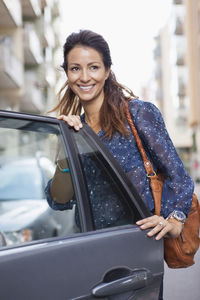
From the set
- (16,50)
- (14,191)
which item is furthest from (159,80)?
(14,191)

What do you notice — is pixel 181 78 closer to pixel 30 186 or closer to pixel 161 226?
pixel 30 186

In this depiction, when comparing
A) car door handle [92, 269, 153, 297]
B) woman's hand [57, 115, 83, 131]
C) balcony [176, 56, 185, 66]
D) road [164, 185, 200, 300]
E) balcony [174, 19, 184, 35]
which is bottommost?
road [164, 185, 200, 300]

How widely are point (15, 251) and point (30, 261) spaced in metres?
0.05

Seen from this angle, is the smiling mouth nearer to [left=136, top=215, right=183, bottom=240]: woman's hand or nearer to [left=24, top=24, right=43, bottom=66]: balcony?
[left=136, top=215, right=183, bottom=240]: woman's hand

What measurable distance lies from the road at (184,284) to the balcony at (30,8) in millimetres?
14986

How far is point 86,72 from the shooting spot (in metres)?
1.84

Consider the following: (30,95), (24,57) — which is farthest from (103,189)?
(24,57)

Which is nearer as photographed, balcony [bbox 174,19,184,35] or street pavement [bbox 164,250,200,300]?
street pavement [bbox 164,250,200,300]

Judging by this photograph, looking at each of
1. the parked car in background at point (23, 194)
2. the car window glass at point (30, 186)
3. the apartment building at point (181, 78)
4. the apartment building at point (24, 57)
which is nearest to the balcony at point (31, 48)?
the apartment building at point (24, 57)

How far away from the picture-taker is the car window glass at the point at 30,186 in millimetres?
1448

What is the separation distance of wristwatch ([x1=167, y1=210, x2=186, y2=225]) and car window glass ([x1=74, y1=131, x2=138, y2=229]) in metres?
0.19

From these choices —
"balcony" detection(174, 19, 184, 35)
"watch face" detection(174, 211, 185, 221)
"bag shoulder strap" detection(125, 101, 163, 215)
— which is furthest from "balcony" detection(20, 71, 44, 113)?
"balcony" detection(174, 19, 184, 35)

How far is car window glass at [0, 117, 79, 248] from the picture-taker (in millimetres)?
1448

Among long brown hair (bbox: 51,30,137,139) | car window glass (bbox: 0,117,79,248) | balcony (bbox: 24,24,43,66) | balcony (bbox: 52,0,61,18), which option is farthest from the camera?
balcony (bbox: 52,0,61,18)
